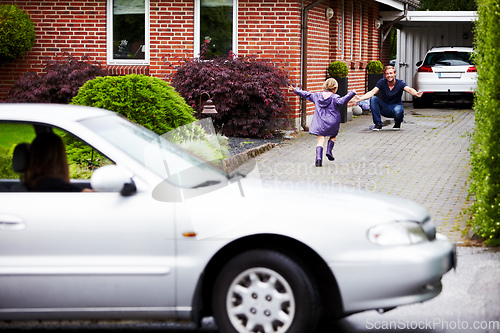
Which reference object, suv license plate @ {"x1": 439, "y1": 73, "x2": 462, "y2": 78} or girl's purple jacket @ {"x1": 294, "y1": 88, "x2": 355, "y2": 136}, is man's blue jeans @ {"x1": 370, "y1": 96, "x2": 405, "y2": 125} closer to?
girl's purple jacket @ {"x1": 294, "y1": 88, "x2": 355, "y2": 136}

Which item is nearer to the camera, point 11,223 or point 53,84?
point 11,223

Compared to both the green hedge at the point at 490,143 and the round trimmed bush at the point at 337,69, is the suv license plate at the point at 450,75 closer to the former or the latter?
the round trimmed bush at the point at 337,69

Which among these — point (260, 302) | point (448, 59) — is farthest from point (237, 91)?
point (448, 59)

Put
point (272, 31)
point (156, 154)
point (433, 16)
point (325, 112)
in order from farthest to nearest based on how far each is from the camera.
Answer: point (433, 16) → point (272, 31) → point (325, 112) → point (156, 154)

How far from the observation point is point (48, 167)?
517cm

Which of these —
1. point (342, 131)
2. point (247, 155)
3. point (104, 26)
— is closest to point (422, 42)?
point (342, 131)

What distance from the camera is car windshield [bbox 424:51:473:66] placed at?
2492cm

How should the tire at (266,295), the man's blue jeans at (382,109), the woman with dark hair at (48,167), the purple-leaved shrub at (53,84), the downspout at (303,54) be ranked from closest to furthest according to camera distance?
the tire at (266,295)
the woman with dark hair at (48,167)
the purple-leaved shrub at (53,84)
the downspout at (303,54)
the man's blue jeans at (382,109)

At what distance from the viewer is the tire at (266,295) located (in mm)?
4719

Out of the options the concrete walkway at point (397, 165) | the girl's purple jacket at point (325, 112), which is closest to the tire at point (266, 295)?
the concrete walkway at point (397, 165)

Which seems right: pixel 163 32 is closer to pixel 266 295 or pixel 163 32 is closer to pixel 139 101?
pixel 139 101

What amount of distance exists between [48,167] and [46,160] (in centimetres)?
6

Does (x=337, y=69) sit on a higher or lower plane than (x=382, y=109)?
higher

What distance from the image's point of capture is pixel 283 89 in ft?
56.0
